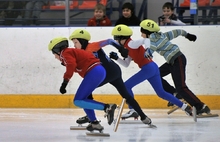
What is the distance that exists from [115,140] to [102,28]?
13.3 feet

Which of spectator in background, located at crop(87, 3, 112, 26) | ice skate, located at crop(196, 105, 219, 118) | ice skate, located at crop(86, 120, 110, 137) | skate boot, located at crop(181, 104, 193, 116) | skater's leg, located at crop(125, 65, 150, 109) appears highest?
spectator in background, located at crop(87, 3, 112, 26)

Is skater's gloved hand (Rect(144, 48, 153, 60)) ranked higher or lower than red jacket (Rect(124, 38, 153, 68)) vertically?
higher

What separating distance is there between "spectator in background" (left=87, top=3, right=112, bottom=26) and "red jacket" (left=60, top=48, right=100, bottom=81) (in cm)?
353

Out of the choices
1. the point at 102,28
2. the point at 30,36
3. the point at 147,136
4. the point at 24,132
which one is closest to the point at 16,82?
the point at 30,36

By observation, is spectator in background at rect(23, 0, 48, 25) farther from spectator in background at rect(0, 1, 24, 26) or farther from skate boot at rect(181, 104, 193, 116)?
skate boot at rect(181, 104, 193, 116)

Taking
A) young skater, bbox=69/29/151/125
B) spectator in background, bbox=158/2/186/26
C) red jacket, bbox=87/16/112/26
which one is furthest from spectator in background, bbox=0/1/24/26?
young skater, bbox=69/29/151/125

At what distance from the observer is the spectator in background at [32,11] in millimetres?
10430

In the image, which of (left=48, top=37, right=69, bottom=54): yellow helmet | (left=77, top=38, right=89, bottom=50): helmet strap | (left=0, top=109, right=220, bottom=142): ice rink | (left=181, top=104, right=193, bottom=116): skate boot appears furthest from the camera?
(left=181, top=104, right=193, bottom=116): skate boot

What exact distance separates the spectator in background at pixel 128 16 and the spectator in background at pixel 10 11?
68.8 inches

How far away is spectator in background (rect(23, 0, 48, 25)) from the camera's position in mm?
10430

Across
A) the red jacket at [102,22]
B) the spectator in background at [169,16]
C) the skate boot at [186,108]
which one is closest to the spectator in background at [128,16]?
the red jacket at [102,22]

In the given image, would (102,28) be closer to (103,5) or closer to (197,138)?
(103,5)

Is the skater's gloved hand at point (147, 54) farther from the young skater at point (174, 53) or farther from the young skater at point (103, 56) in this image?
the young skater at point (103, 56)

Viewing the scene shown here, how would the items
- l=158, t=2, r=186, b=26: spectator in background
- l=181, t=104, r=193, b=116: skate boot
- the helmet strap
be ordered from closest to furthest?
the helmet strap → l=181, t=104, r=193, b=116: skate boot → l=158, t=2, r=186, b=26: spectator in background
